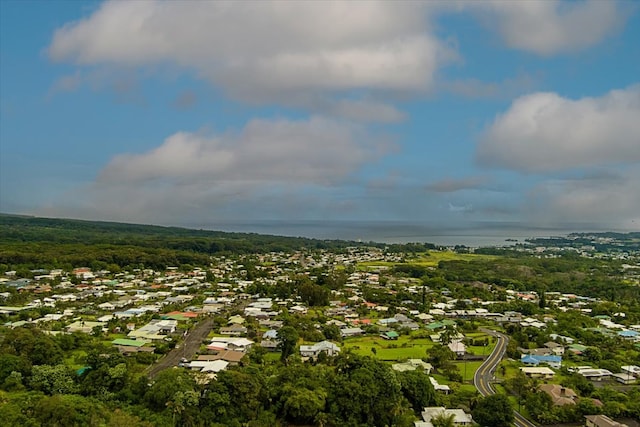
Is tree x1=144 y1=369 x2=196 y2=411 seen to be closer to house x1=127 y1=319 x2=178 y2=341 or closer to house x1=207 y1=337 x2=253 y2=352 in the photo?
house x1=207 y1=337 x2=253 y2=352

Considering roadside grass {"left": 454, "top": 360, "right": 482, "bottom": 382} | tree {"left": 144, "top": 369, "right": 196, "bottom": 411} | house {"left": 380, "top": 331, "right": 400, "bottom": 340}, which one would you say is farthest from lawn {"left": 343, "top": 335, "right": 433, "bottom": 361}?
tree {"left": 144, "top": 369, "right": 196, "bottom": 411}

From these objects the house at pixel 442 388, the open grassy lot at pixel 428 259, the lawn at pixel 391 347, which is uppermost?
the open grassy lot at pixel 428 259

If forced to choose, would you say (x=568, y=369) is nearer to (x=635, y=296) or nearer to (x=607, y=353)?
(x=607, y=353)

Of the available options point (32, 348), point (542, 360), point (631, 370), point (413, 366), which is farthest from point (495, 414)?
point (32, 348)

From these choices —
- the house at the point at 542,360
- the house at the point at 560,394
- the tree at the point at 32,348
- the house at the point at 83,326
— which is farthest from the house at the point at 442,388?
the house at the point at 83,326

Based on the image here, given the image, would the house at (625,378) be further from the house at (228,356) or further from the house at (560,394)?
the house at (228,356)
